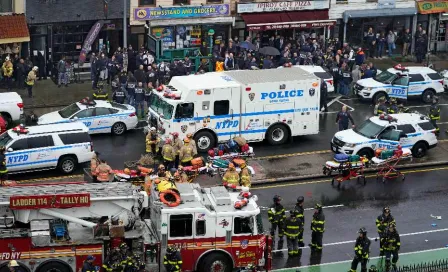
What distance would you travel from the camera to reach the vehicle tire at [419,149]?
131 feet

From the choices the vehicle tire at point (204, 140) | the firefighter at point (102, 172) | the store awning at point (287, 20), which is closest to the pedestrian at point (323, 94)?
the vehicle tire at point (204, 140)

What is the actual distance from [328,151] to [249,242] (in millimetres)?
13144

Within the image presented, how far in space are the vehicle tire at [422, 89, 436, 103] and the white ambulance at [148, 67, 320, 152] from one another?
8.47 meters

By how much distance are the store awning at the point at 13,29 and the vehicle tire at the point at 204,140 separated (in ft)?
41.2

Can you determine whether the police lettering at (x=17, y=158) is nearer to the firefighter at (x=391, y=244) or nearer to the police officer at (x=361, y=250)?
the police officer at (x=361, y=250)

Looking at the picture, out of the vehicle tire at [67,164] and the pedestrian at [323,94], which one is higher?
the pedestrian at [323,94]

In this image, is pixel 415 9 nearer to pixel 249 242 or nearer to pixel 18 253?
pixel 249 242

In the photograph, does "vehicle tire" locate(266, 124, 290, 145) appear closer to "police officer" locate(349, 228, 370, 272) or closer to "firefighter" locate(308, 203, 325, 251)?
"firefighter" locate(308, 203, 325, 251)

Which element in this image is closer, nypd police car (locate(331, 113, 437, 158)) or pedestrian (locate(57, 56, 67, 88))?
nypd police car (locate(331, 113, 437, 158))

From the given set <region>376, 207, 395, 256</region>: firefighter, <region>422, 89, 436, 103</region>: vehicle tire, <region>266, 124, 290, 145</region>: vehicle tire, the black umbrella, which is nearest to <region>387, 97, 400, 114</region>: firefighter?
<region>422, 89, 436, 103</region>: vehicle tire

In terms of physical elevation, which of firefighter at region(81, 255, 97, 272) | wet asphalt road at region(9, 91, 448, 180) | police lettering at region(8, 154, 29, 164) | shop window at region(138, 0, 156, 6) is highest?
shop window at region(138, 0, 156, 6)

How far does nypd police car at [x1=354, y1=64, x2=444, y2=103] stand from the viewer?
47219 mm

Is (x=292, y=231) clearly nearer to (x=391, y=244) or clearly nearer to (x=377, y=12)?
(x=391, y=244)

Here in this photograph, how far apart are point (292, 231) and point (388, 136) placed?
33.8ft
